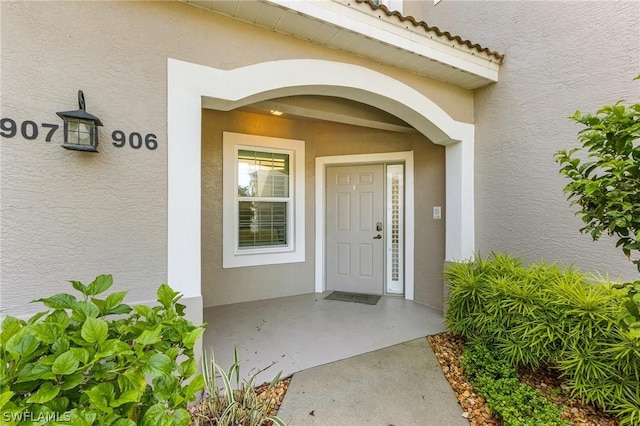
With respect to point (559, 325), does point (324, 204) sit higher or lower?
higher

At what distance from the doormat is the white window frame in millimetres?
933

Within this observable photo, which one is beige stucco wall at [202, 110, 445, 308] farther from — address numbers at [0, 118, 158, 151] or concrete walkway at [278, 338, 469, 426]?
address numbers at [0, 118, 158, 151]

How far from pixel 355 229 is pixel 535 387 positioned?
11.6 ft

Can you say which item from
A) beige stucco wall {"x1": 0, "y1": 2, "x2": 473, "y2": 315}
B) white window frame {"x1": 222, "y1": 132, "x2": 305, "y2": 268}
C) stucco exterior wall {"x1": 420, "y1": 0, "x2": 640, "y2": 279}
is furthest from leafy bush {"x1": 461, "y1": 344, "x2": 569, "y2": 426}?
white window frame {"x1": 222, "y1": 132, "x2": 305, "y2": 268}

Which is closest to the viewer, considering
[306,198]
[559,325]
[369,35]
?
[559,325]

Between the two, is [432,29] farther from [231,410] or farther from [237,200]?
[231,410]

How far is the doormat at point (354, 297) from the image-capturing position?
507 cm

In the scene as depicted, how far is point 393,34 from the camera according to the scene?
10.0 ft

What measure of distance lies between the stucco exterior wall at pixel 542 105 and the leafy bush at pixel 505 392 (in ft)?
5.11

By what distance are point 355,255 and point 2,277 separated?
4.70 metres

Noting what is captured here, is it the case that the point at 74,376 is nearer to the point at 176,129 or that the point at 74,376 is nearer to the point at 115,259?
the point at 115,259

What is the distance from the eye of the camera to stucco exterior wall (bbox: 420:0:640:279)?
9.57 ft

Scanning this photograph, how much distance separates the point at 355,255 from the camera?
560 cm

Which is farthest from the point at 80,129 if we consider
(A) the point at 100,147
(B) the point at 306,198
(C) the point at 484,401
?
(C) the point at 484,401
